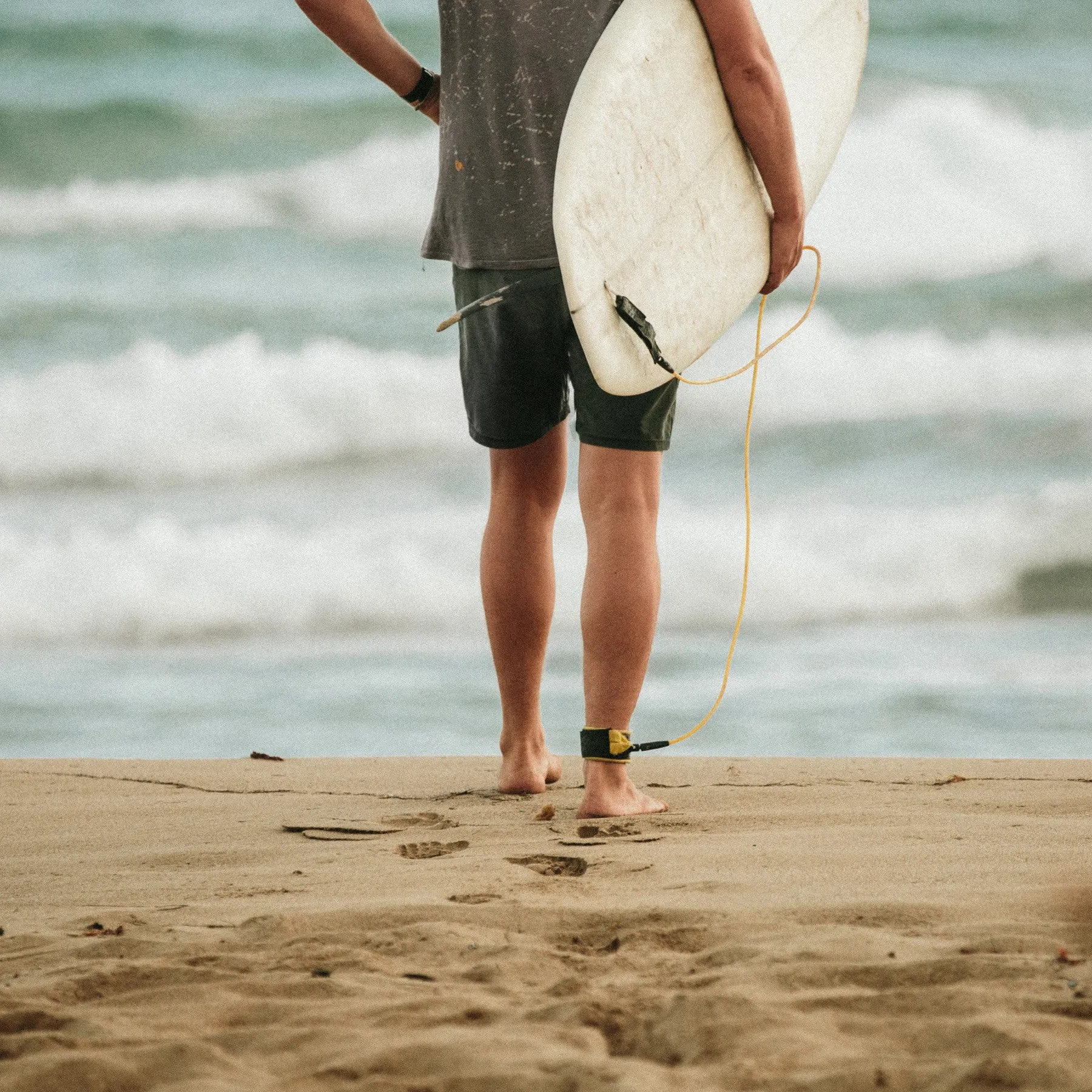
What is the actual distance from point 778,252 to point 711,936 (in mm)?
1357

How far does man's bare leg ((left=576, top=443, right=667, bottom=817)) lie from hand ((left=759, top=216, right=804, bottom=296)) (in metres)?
0.45

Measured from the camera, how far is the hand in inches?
89.4

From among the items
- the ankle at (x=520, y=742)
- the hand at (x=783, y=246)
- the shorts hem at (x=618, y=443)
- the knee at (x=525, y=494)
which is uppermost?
the hand at (x=783, y=246)

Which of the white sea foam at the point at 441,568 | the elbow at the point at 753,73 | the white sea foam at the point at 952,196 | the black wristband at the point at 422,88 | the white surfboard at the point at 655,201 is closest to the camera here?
the white surfboard at the point at 655,201

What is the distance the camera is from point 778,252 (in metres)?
2.30

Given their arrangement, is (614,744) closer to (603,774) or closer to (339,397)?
(603,774)

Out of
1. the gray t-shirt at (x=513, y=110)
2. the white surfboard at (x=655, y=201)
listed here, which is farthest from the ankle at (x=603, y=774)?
the gray t-shirt at (x=513, y=110)

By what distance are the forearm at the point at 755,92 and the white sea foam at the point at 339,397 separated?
18.6ft

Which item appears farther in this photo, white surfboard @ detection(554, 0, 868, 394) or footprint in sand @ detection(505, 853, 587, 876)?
white surfboard @ detection(554, 0, 868, 394)

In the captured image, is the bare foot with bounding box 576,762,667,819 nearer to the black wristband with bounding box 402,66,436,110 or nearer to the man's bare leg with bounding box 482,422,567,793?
the man's bare leg with bounding box 482,422,567,793

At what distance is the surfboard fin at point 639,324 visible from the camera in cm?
203

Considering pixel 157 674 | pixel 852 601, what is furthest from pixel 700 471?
pixel 157 674

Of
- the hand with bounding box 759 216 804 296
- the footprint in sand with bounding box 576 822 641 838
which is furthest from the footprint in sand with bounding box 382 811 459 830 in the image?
the hand with bounding box 759 216 804 296

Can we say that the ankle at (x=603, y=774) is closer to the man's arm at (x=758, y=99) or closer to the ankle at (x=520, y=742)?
the ankle at (x=520, y=742)
